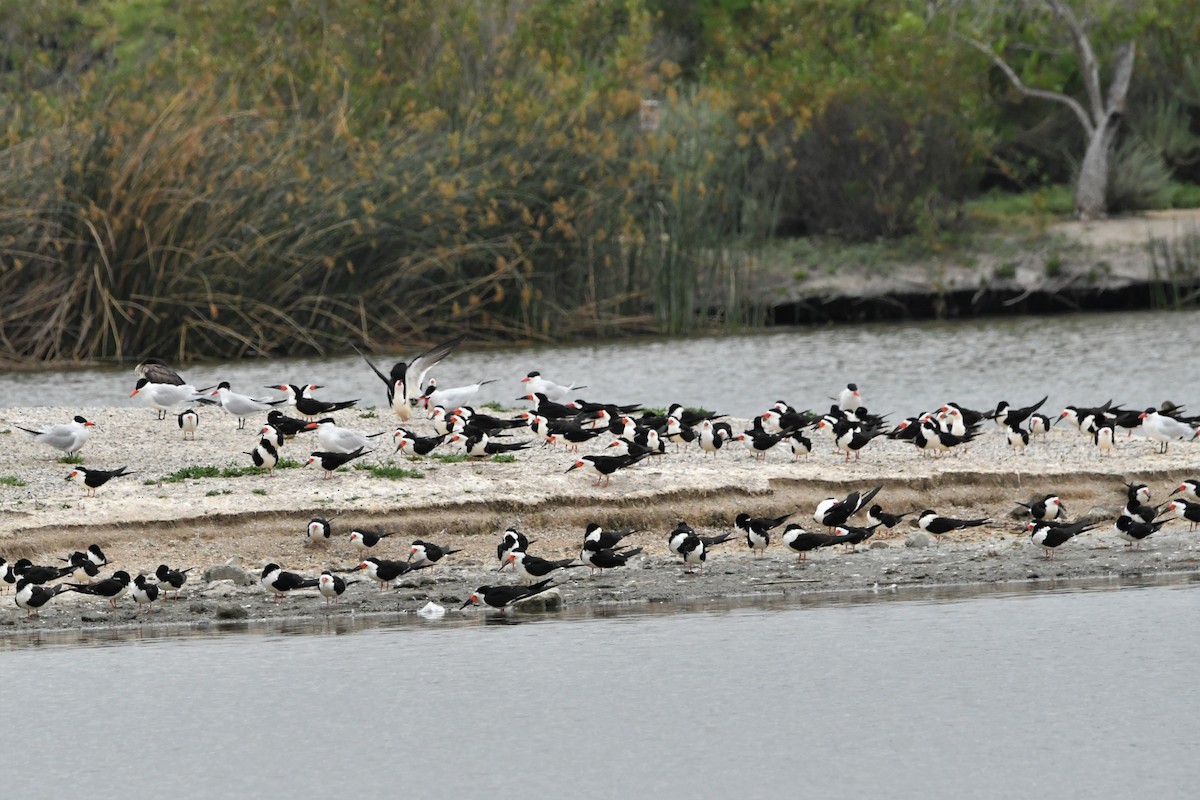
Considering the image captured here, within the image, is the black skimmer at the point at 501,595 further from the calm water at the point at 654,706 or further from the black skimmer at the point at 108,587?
the black skimmer at the point at 108,587

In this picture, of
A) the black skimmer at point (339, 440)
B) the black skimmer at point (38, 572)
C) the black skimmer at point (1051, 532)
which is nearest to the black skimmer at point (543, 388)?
the black skimmer at point (339, 440)

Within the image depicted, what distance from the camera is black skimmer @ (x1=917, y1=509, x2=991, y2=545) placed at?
15406mm

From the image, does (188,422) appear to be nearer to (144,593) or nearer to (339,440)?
(339,440)

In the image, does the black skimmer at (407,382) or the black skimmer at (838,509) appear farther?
the black skimmer at (407,382)

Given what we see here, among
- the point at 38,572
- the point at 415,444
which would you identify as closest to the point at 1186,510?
the point at 415,444

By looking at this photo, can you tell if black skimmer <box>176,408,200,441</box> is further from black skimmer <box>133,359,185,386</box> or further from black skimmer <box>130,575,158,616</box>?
black skimmer <box>130,575,158,616</box>

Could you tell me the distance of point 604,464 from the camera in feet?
51.8

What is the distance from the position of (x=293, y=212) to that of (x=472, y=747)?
21.1 meters

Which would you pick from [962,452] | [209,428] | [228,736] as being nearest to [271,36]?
[209,428]

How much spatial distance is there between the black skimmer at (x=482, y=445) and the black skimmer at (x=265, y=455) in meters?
1.62

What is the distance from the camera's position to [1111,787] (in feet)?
30.6

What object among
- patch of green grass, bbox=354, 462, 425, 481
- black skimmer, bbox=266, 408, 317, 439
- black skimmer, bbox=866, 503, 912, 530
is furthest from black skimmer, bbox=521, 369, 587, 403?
black skimmer, bbox=866, 503, 912, 530

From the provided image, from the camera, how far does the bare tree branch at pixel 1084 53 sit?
132 ft

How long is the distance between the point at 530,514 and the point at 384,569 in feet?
6.55
